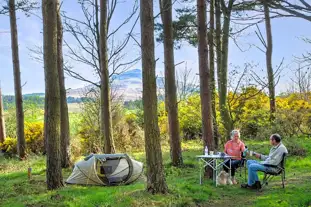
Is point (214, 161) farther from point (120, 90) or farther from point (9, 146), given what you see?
point (120, 90)

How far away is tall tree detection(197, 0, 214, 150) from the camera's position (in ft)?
27.3

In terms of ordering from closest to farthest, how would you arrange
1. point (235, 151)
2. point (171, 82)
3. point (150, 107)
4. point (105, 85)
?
point (150, 107) < point (235, 151) < point (171, 82) < point (105, 85)

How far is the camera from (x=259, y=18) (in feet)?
14.6

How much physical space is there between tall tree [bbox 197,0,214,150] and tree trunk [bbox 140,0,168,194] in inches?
88.1

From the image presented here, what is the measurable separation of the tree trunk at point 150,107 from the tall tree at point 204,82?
2239 millimetres

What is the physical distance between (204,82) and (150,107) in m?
2.38

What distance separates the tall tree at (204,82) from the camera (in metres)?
8.33

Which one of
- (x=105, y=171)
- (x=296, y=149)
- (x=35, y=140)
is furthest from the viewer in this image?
(x=35, y=140)

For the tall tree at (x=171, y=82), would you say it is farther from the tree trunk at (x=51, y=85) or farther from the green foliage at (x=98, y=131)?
the green foliage at (x=98, y=131)

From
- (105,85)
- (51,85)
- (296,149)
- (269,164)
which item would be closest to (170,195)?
(269,164)

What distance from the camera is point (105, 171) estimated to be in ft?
29.1

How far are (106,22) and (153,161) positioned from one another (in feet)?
22.9

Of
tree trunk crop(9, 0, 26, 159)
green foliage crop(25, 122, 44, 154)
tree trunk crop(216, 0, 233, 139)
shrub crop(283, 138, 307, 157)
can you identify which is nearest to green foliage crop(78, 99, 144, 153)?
green foliage crop(25, 122, 44, 154)

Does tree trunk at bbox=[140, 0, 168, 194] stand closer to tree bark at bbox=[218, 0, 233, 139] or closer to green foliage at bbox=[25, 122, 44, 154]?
tree bark at bbox=[218, 0, 233, 139]
